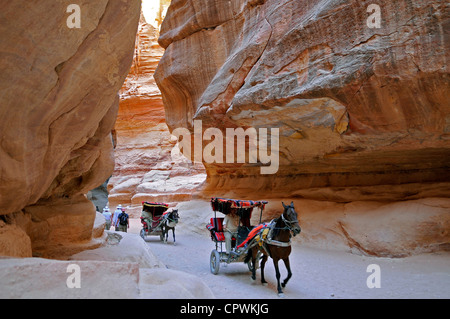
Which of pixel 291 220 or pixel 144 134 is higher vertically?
pixel 144 134

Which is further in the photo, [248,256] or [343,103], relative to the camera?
[343,103]

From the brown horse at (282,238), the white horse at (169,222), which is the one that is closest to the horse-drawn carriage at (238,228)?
the brown horse at (282,238)

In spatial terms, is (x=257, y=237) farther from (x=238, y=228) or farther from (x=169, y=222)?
(x=169, y=222)

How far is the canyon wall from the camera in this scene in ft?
21.8

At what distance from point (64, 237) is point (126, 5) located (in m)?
4.34

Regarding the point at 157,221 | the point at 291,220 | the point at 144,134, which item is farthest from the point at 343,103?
the point at 144,134

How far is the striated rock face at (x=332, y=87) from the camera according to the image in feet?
21.6

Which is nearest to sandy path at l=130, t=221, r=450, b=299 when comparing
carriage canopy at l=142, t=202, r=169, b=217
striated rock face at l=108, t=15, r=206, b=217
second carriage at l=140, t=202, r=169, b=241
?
second carriage at l=140, t=202, r=169, b=241

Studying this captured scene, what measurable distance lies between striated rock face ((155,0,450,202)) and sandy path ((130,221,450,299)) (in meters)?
2.74

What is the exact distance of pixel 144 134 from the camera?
29.1 metres

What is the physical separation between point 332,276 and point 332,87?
4190 millimetres

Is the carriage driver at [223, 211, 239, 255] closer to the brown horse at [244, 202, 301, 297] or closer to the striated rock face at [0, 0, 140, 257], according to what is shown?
the brown horse at [244, 202, 301, 297]
